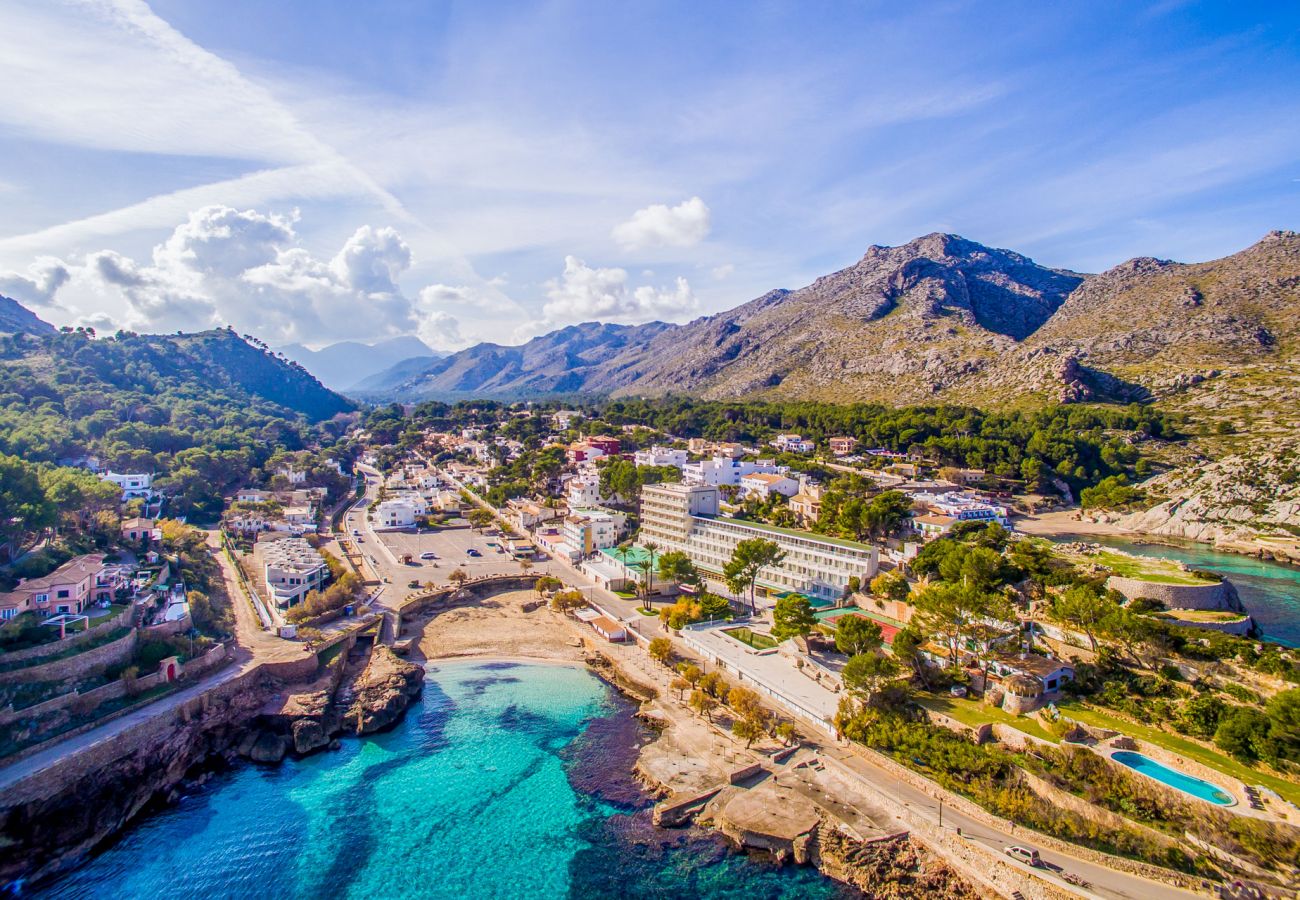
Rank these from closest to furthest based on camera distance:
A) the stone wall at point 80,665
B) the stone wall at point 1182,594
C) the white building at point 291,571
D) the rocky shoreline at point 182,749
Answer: the rocky shoreline at point 182,749 < the stone wall at point 80,665 < the stone wall at point 1182,594 < the white building at point 291,571

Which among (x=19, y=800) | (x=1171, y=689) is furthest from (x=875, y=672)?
(x=19, y=800)

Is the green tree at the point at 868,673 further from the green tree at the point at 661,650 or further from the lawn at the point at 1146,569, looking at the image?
the lawn at the point at 1146,569

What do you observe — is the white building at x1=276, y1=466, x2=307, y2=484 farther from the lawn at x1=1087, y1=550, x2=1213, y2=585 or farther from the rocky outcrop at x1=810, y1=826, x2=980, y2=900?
the lawn at x1=1087, y1=550, x2=1213, y2=585

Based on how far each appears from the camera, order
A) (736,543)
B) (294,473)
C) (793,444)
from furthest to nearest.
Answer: (793,444) → (294,473) → (736,543)

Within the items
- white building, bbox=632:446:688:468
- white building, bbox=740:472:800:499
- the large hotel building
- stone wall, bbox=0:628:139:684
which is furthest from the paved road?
white building, bbox=632:446:688:468

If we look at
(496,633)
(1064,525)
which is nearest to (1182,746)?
(496,633)

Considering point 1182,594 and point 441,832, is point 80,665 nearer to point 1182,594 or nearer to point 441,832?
point 441,832

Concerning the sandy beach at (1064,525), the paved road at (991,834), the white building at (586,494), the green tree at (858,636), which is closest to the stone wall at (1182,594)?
the green tree at (858,636)
